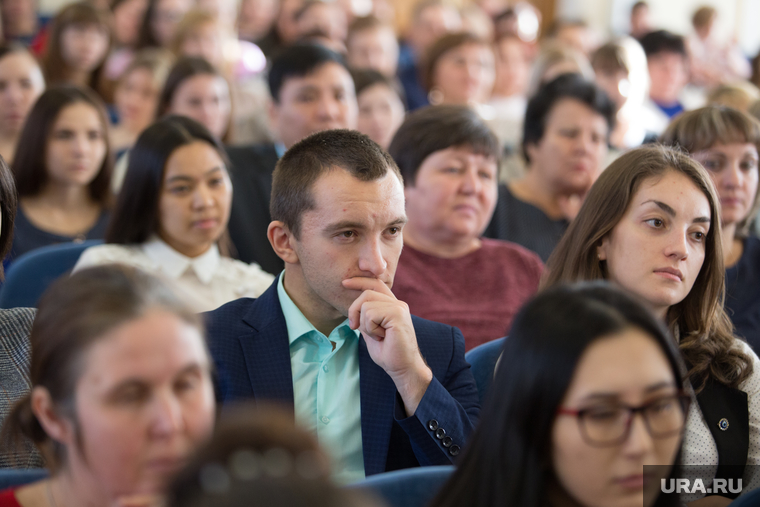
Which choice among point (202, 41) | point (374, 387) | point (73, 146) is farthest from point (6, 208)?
point (202, 41)

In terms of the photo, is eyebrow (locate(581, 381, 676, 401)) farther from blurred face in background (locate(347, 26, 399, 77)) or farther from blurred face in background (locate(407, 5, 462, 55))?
blurred face in background (locate(407, 5, 462, 55))

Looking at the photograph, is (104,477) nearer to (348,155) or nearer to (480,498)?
(480,498)

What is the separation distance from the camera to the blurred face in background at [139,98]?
13.5ft

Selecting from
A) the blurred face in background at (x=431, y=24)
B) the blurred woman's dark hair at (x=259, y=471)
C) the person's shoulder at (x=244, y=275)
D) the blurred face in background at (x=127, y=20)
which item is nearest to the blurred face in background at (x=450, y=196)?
the person's shoulder at (x=244, y=275)

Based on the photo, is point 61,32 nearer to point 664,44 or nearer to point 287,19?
point 287,19

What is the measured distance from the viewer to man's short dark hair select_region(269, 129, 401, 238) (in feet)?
5.41

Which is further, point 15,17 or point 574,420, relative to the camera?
point 15,17

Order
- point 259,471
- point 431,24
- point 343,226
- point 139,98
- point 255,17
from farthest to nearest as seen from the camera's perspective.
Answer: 1. point 255,17
2. point 431,24
3. point 139,98
4. point 343,226
5. point 259,471

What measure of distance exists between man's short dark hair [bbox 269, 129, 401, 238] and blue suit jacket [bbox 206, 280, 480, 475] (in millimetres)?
193

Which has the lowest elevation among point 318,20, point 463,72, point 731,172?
point 731,172

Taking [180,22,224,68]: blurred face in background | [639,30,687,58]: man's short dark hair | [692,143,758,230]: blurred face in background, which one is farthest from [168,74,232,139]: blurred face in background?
[639,30,687,58]: man's short dark hair

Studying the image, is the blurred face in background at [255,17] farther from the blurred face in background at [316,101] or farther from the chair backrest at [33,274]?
the chair backrest at [33,274]

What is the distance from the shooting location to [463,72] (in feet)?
14.4

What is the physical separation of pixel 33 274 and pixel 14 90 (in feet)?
5.37
